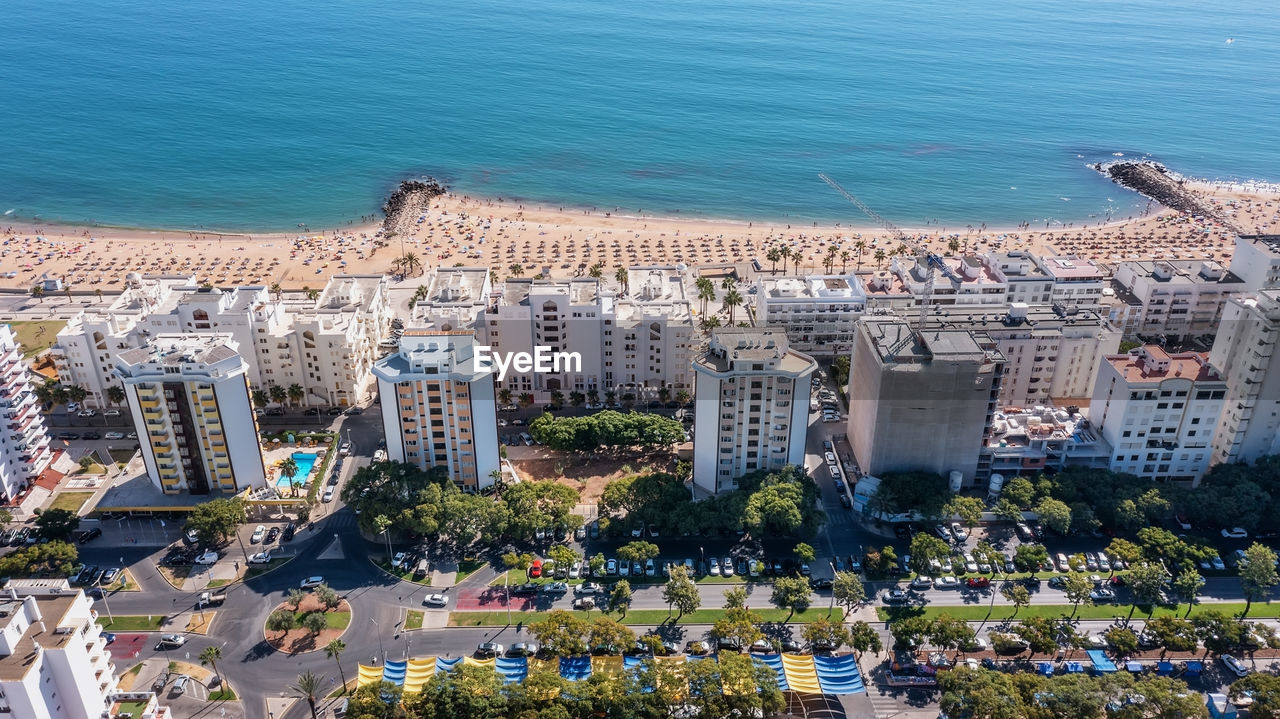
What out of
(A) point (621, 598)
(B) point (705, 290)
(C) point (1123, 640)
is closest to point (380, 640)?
(A) point (621, 598)

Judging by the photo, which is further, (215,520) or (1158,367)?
(1158,367)

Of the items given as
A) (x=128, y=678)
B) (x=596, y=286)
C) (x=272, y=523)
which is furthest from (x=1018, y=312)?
(x=128, y=678)

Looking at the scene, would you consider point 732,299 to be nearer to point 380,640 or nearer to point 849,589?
point 849,589

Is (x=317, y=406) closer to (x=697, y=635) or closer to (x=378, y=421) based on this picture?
(x=378, y=421)

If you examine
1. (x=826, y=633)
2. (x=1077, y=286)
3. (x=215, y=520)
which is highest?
(x=1077, y=286)

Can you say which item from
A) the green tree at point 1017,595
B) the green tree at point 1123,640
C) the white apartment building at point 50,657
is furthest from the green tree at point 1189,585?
the white apartment building at point 50,657

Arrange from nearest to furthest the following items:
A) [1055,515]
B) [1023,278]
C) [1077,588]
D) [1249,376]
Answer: [1077,588] → [1055,515] → [1249,376] → [1023,278]

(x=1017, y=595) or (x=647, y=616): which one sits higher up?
(x=1017, y=595)

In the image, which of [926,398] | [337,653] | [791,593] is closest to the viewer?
[337,653]

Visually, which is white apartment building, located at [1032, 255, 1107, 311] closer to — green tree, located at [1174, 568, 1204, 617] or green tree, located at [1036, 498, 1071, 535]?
green tree, located at [1036, 498, 1071, 535]
